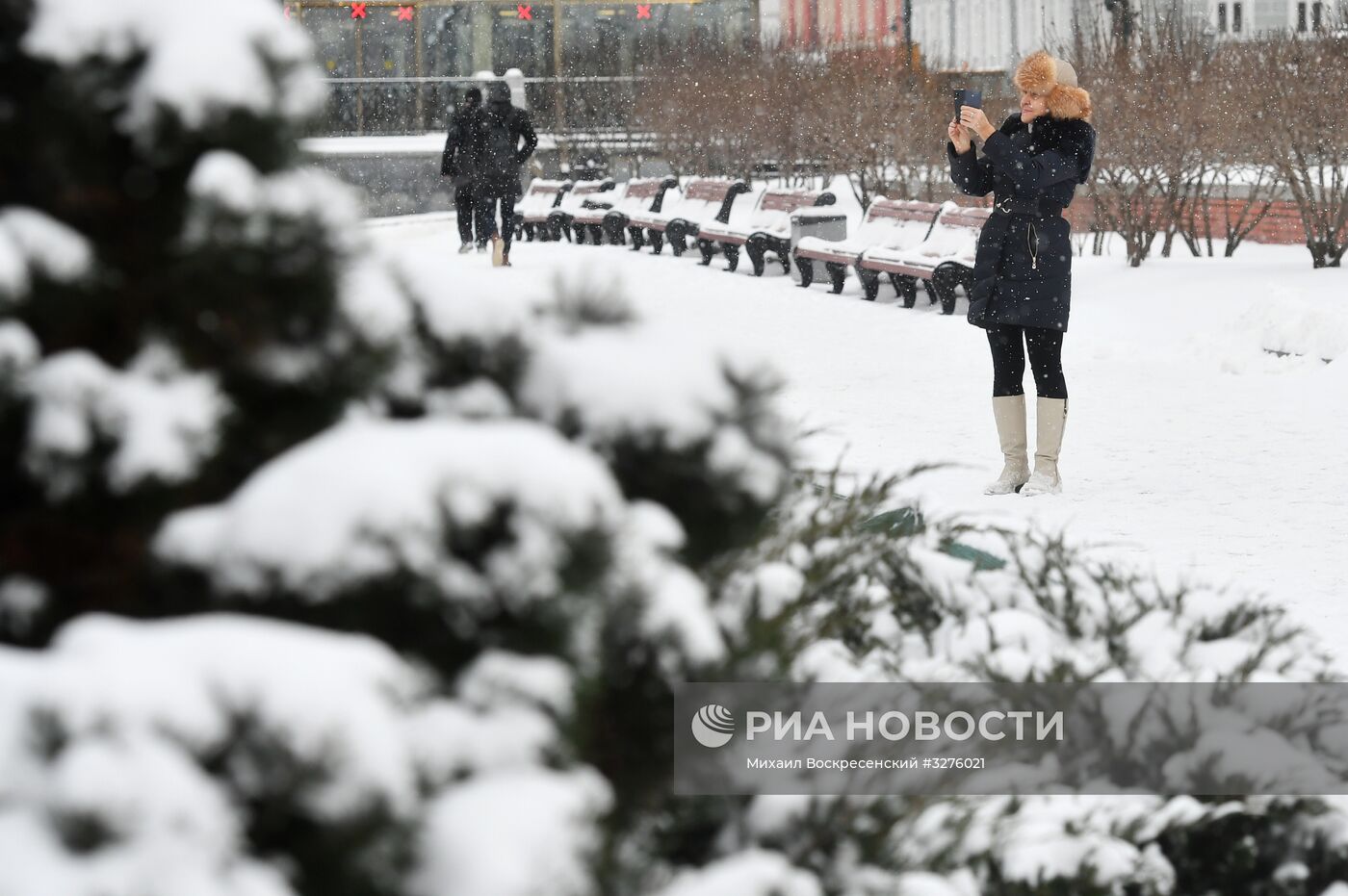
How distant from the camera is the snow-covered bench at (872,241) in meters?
15.0

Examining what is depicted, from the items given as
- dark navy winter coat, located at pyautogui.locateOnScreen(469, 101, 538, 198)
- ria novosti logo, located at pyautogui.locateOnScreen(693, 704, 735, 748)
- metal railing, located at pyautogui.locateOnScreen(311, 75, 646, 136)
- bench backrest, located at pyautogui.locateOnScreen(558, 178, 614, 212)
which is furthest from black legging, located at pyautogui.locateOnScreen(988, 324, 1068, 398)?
metal railing, located at pyautogui.locateOnScreen(311, 75, 646, 136)

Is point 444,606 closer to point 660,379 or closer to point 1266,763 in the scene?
point 660,379

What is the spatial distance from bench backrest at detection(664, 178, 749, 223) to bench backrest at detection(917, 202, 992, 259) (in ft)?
16.1

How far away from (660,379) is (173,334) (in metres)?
0.52

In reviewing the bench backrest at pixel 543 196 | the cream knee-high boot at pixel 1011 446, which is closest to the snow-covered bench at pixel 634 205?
the bench backrest at pixel 543 196

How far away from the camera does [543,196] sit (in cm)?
2603

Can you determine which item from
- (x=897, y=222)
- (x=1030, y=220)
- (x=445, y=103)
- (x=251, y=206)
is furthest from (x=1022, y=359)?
(x=445, y=103)

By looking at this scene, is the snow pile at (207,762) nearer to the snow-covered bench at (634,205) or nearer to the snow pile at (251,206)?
the snow pile at (251,206)

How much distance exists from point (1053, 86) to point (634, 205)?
1749cm

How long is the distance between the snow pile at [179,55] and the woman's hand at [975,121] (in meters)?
4.96

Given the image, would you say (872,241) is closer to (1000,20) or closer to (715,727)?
(715,727)

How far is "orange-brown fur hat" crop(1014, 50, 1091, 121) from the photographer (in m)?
6.38

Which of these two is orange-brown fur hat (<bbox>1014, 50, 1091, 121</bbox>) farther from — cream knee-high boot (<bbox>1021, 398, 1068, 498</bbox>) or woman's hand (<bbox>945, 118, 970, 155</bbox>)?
cream knee-high boot (<bbox>1021, 398, 1068, 498</bbox>)

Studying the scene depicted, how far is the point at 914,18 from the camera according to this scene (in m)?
49.3
